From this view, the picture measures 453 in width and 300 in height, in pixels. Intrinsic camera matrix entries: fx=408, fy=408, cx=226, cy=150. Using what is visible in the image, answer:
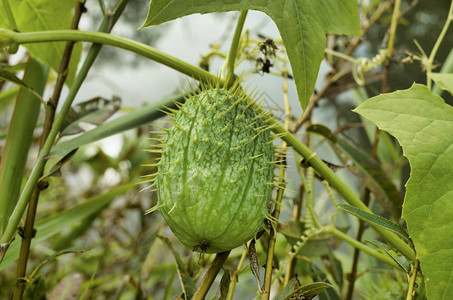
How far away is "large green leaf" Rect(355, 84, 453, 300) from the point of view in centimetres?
34

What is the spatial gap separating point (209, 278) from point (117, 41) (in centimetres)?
26

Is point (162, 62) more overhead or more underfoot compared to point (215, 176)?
more overhead

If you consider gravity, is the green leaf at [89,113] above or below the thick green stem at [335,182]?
above

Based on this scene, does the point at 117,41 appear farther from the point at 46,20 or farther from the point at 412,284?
the point at 412,284

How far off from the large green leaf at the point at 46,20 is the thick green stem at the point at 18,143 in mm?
29

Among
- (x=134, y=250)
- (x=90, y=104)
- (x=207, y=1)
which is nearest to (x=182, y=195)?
(x=207, y=1)

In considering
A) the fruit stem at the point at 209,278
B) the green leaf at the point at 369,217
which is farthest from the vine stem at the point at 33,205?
the green leaf at the point at 369,217

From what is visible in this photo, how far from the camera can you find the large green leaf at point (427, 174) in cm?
34

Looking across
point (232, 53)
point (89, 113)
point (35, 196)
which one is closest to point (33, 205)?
point (35, 196)

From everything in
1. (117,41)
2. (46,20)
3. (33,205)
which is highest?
(46,20)

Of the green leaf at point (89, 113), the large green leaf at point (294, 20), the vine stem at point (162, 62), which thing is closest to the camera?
the large green leaf at point (294, 20)

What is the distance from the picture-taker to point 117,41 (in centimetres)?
43

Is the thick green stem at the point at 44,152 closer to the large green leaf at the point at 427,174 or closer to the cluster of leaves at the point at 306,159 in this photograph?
the cluster of leaves at the point at 306,159

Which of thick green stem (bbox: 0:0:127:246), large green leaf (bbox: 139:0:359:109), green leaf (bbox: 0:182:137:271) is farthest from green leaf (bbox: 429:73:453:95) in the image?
green leaf (bbox: 0:182:137:271)
